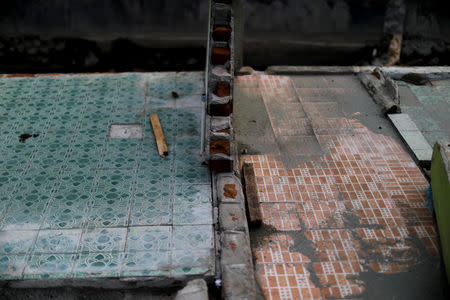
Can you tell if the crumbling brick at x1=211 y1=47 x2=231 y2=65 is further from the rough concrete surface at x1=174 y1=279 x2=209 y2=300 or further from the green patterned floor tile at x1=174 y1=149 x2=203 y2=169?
the rough concrete surface at x1=174 y1=279 x2=209 y2=300

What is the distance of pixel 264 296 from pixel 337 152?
2.42 meters

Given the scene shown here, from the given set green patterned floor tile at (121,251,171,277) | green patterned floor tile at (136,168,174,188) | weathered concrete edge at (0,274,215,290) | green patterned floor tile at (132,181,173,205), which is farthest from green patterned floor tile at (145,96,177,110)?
Result: weathered concrete edge at (0,274,215,290)

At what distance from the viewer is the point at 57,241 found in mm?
4355

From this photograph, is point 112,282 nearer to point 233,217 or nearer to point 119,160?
point 233,217

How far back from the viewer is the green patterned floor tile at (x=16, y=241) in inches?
167

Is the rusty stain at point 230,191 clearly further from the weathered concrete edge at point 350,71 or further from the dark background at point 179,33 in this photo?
the dark background at point 179,33

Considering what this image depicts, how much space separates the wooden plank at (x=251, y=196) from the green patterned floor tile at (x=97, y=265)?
52.8 inches

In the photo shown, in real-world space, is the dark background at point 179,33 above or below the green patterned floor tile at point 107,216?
above

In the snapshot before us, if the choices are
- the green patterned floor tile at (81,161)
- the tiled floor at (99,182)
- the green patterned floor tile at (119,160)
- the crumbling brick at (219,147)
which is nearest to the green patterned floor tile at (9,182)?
the tiled floor at (99,182)

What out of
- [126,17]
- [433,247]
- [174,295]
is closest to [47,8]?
[126,17]

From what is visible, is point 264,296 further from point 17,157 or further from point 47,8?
point 47,8

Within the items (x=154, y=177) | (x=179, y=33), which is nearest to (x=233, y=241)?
(x=154, y=177)

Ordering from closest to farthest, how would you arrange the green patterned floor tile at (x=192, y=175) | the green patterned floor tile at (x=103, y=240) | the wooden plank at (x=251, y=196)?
the green patterned floor tile at (x=103, y=240) → the wooden plank at (x=251, y=196) → the green patterned floor tile at (x=192, y=175)

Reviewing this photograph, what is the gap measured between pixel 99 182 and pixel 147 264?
4.36 ft
